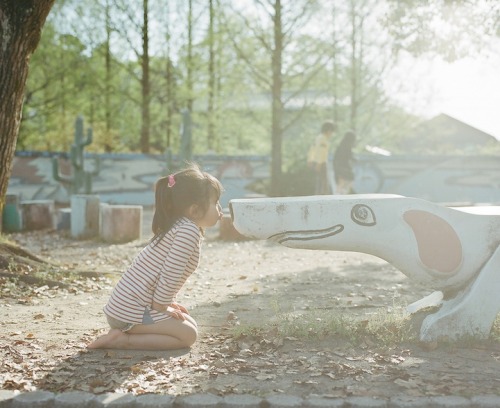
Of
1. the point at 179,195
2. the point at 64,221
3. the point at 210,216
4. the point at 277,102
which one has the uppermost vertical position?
the point at 277,102

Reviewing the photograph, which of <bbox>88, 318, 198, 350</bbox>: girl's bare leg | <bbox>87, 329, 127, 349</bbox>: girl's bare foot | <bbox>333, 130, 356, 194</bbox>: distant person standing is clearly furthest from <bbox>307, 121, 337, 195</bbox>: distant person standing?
<bbox>87, 329, 127, 349</bbox>: girl's bare foot

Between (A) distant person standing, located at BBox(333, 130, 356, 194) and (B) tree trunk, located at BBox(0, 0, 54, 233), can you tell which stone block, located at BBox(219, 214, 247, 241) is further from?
(B) tree trunk, located at BBox(0, 0, 54, 233)

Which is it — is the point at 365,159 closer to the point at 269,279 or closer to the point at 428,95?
the point at 428,95

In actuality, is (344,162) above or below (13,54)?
below

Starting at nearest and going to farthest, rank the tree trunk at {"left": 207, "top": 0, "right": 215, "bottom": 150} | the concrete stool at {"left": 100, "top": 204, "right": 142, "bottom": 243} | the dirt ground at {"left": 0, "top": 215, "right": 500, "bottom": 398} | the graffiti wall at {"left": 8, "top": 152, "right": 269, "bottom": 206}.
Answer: the dirt ground at {"left": 0, "top": 215, "right": 500, "bottom": 398} → the concrete stool at {"left": 100, "top": 204, "right": 142, "bottom": 243} → the graffiti wall at {"left": 8, "top": 152, "right": 269, "bottom": 206} → the tree trunk at {"left": 207, "top": 0, "right": 215, "bottom": 150}

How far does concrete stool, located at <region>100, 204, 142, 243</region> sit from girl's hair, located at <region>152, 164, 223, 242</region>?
6504 mm

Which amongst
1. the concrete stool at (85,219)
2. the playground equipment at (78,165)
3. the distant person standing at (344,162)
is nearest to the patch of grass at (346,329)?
the concrete stool at (85,219)

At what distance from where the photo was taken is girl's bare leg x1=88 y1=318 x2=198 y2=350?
412cm

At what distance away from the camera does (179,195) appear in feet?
13.7

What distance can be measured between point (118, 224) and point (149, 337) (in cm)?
667

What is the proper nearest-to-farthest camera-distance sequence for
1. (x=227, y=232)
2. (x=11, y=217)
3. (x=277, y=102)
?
(x=227, y=232), (x=11, y=217), (x=277, y=102)

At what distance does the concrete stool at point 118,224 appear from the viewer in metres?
10.6

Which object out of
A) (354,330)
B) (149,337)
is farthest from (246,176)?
(149,337)

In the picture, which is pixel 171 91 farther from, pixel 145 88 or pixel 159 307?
pixel 159 307
